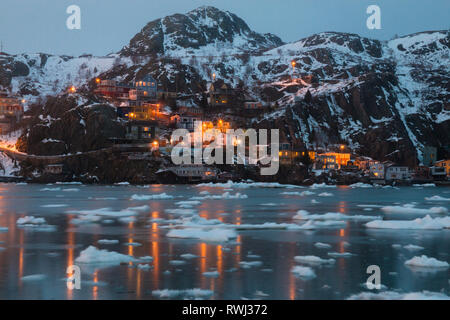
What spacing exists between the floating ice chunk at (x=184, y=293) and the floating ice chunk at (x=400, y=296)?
4.93m

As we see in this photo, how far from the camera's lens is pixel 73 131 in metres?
132

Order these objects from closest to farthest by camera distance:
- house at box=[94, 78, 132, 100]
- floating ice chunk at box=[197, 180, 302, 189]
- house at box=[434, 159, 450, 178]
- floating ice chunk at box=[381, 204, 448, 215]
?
floating ice chunk at box=[381, 204, 448, 215] → floating ice chunk at box=[197, 180, 302, 189] → house at box=[434, 159, 450, 178] → house at box=[94, 78, 132, 100]

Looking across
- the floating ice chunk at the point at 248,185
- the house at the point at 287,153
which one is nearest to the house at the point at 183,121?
the house at the point at 287,153

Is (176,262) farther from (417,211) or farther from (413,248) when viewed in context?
(417,211)

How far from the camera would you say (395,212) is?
50094mm

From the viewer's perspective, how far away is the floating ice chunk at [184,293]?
1700 centimetres

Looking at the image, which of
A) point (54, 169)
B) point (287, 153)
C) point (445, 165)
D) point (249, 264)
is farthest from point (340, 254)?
point (445, 165)

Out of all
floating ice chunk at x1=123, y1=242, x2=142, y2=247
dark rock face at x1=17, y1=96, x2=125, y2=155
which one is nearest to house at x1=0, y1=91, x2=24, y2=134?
dark rock face at x1=17, y1=96, x2=125, y2=155

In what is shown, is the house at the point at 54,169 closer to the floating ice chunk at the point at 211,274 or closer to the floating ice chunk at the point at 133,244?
the floating ice chunk at the point at 133,244

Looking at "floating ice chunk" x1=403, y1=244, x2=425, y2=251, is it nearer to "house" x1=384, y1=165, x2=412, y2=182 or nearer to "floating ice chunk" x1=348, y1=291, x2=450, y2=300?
"floating ice chunk" x1=348, y1=291, x2=450, y2=300

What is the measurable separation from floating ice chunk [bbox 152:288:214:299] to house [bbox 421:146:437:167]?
152 metres

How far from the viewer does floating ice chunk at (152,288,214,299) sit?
17000 mm

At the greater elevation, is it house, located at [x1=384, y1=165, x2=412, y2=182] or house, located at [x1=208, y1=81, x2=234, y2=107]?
house, located at [x1=208, y1=81, x2=234, y2=107]

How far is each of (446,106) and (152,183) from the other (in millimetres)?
123363
